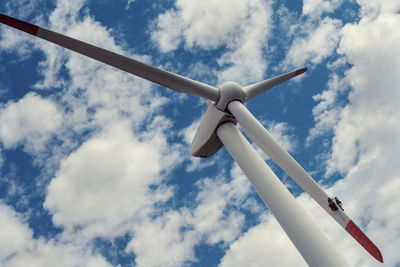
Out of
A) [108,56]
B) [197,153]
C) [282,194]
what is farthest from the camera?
[197,153]

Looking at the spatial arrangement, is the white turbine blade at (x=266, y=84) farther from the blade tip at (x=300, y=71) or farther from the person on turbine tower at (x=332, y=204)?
the person on turbine tower at (x=332, y=204)

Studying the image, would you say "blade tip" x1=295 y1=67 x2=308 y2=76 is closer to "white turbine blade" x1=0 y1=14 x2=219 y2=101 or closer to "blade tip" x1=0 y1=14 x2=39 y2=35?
"white turbine blade" x1=0 y1=14 x2=219 y2=101

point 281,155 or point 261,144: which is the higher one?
point 261,144

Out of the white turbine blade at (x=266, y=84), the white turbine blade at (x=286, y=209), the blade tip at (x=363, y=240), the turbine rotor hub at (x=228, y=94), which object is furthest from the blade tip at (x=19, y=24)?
the blade tip at (x=363, y=240)

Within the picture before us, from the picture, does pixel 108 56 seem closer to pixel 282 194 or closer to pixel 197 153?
pixel 197 153

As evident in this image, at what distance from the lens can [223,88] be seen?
2389cm

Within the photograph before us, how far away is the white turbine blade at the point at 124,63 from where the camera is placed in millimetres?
18297

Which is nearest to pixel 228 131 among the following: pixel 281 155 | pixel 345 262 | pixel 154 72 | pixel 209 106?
pixel 209 106

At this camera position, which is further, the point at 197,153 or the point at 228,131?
the point at 197,153

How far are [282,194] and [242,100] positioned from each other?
8883 millimetres

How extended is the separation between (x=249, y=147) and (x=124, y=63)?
9.84 metres

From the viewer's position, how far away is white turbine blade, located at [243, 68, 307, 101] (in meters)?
25.9

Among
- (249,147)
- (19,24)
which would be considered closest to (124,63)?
(19,24)

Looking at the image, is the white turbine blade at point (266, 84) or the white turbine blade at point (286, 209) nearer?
the white turbine blade at point (286, 209)
